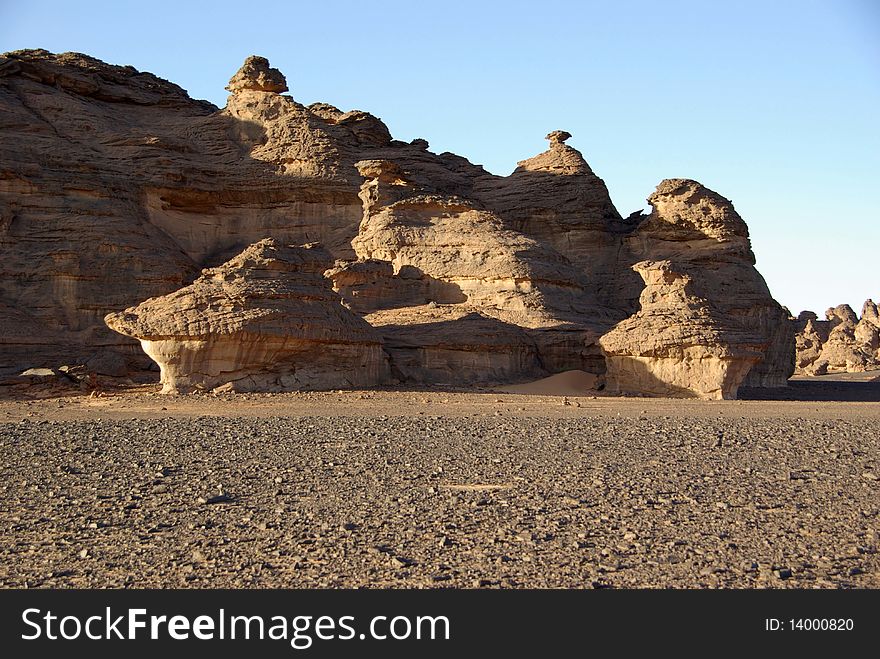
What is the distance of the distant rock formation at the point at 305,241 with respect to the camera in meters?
22.4

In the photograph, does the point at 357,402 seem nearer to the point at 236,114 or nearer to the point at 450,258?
the point at 450,258

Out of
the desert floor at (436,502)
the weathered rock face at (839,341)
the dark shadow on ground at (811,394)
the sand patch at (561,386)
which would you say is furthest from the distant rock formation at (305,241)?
the weathered rock face at (839,341)

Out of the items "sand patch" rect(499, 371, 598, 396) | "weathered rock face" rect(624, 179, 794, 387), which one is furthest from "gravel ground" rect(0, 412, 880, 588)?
"weathered rock face" rect(624, 179, 794, 387)

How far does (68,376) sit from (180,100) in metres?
22.4

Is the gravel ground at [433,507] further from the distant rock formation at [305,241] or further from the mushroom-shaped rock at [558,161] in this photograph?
the mushroom-shaped rock at [558,161]

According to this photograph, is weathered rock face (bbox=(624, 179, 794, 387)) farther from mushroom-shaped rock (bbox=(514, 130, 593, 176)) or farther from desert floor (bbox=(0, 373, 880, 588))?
desert floor (bbox=(0, 373, 880, 588))

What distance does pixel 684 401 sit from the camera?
68.8ft

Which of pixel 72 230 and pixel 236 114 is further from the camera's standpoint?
pixel 236 114

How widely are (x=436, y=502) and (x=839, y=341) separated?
163 ft

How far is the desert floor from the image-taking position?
22.2 feet

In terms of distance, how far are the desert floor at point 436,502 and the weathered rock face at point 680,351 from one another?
20.6 ft

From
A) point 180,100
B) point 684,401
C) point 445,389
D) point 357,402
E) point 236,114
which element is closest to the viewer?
point 357,402

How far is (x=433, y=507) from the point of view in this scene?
28.4 feet

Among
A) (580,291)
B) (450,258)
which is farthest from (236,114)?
(580,291)
